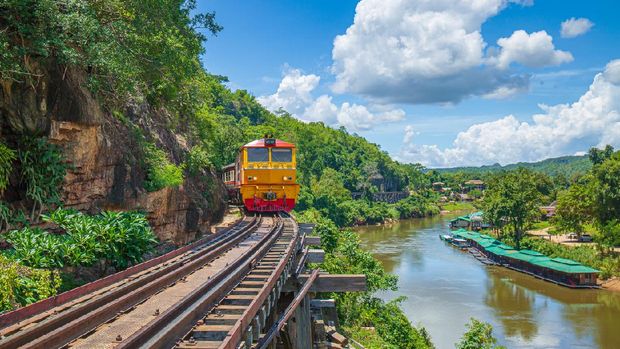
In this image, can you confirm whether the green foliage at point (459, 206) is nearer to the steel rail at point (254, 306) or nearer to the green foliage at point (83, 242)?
the green foliage at point (83, 242)

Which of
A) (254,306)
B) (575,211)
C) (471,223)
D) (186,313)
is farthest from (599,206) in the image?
(186,313)

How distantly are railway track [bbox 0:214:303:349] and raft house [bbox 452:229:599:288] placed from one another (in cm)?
3090

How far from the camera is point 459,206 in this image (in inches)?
4449

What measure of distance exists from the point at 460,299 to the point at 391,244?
76.6 feet

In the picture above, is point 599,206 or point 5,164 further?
point 599,206

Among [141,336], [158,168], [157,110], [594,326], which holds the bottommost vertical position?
[594,326]

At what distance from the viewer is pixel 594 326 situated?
85.5 ft

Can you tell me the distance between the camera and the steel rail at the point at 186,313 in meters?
5.40

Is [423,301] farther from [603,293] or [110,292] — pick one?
[110,292]

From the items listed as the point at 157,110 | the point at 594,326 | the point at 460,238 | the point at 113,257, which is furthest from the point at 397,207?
the point at 113,257

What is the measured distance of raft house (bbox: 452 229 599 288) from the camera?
34062 mm

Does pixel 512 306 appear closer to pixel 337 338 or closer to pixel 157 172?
pixel 337 338

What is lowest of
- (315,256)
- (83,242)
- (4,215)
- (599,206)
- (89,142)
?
(315,256)

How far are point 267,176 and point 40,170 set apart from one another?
1171 centimetres
